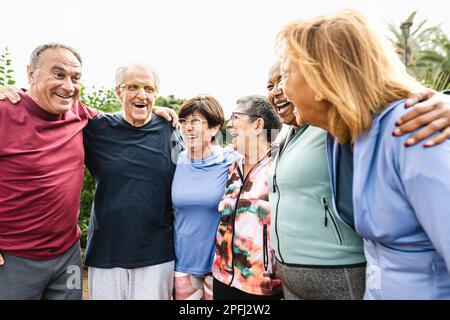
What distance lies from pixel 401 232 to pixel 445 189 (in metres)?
0.26

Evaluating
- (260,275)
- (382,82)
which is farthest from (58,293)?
(382,82)

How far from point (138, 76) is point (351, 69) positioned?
1.98 metres

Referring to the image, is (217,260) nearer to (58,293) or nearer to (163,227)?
(163,227)

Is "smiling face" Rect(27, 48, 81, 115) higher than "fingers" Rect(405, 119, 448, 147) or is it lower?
higher

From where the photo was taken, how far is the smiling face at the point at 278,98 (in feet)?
7.91

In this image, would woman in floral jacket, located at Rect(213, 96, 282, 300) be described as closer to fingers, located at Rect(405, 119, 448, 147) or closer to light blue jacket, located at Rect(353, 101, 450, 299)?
light blue jacket, located at Rect(353, 101, 450, 299)

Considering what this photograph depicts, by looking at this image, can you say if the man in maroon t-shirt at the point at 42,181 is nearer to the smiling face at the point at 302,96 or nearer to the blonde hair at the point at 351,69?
the smiling face at the point at 302,96

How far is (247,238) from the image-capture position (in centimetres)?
265

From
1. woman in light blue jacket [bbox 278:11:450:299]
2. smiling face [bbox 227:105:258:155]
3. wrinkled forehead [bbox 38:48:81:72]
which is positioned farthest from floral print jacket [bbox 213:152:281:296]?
wrinkled forehead [bbox 38:48:81:72]

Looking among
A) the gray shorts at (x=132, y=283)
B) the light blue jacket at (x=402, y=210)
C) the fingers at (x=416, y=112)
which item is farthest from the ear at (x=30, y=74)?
the fingers at (x=416, y=112)

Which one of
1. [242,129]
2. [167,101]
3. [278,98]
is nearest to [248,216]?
[242,129]

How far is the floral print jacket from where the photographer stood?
102 inches

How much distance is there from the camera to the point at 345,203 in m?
1.89

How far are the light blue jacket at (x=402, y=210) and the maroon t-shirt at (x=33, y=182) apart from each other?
2108 mm
